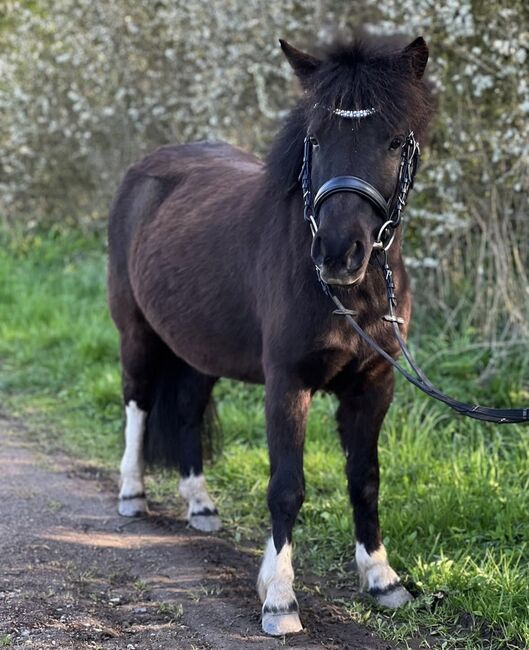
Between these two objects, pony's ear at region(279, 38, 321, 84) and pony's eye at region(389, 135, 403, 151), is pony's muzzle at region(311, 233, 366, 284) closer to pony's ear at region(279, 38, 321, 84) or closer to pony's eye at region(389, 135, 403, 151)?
pony's eye at region(389, 135, 403, 151)

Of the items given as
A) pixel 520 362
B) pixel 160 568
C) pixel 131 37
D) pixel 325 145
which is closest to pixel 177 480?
pixel 160 568

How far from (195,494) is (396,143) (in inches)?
91.3

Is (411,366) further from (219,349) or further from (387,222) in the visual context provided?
(219,349)

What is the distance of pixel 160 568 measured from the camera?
4273 mm

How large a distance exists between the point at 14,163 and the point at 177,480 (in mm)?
6658

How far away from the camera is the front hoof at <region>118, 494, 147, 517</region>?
4.97 meters

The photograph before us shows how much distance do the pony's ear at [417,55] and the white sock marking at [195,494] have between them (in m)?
2.44

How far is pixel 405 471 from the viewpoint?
16.3ft

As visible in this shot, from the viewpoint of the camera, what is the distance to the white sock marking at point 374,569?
3.93 metres

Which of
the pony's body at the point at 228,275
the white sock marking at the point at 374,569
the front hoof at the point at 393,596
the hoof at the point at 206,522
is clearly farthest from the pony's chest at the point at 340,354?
the hoof at the point at 206,522

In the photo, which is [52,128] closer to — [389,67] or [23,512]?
[23,512]

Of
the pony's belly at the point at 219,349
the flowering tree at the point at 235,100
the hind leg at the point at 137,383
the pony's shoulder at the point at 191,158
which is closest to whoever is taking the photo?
→ the pony's belly at the point at 219,349

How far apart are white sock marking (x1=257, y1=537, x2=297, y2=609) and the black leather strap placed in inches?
55.6

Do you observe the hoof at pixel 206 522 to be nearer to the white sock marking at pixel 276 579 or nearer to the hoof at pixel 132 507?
the hoof at pixel 132 507
